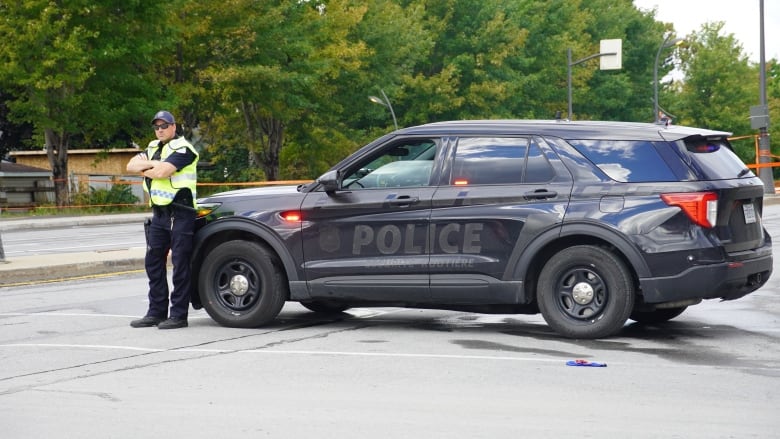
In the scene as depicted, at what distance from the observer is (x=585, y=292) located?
29.4ft

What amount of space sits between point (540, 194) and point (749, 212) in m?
1.66

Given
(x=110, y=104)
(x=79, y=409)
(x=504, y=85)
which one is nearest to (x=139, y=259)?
(x=79, y=409)

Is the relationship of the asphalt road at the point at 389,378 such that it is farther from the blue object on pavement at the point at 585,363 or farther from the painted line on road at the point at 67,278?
the painted line on road at the point at 67,278

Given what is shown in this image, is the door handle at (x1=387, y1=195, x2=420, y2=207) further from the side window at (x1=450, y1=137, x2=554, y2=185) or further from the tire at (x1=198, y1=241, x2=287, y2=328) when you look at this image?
the tire at (x1=198, y1=241, x2=287, y2=328)

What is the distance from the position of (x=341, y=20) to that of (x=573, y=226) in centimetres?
→ 4011

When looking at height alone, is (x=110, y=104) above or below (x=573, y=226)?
above

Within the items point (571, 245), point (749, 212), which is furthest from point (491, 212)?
point (749, 212)

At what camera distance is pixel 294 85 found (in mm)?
44500

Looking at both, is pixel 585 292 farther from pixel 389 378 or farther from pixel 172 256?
pixel 172 256

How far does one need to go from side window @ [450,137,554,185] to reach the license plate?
152cm

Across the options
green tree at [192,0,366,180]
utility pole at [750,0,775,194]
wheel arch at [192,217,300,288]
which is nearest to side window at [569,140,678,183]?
wheel arch at [192,217,300,288]

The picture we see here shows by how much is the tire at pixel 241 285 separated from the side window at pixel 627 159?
2707 millimetres

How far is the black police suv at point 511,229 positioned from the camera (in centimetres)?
878

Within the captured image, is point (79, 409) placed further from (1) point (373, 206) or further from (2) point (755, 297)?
(2) point (755, 297)
